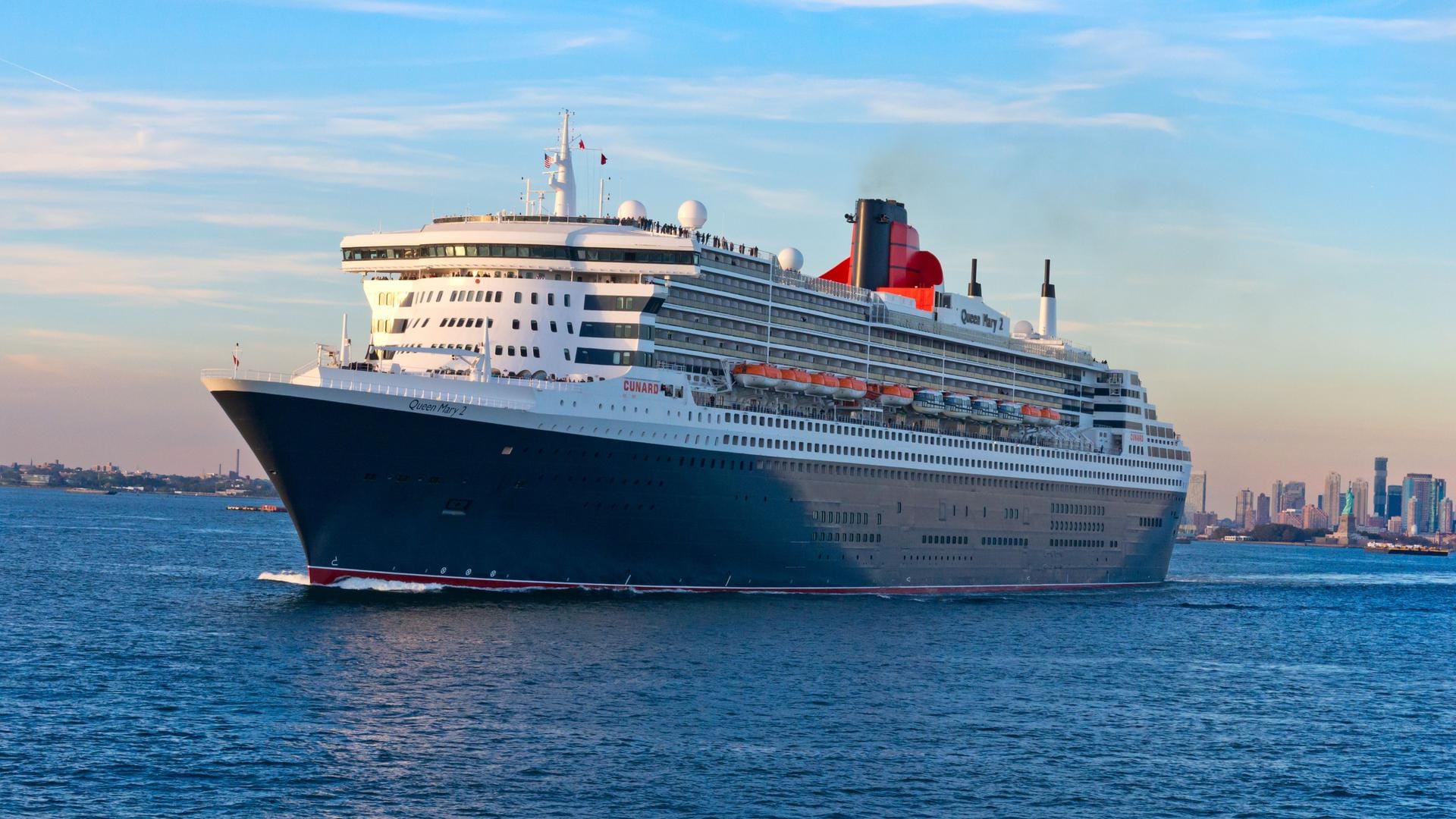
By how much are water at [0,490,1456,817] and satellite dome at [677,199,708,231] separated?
14517 millimetres

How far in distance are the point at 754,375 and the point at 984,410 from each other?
59.8 feet

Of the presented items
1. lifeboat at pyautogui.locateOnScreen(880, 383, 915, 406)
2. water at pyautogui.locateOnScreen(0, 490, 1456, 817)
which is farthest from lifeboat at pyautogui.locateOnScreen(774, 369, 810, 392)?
water at pyautogui.locateOnScreen(0, 490, 1456, 817)

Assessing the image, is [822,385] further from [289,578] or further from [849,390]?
[289,578]

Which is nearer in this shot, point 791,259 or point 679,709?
point 679,709

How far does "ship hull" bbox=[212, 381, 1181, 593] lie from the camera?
47.3m

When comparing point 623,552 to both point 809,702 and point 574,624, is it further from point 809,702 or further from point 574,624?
point 809,702

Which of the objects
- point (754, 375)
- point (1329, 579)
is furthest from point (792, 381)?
point (1329, 579)

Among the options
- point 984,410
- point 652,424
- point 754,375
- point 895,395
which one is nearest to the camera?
point 652,424

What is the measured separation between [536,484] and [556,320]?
7.25 metres

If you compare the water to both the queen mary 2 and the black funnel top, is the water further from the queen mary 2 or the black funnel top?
the black funnel top

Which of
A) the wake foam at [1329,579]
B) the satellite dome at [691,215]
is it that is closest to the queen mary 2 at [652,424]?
the satellite dome at [691,215]

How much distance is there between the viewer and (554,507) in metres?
50.3

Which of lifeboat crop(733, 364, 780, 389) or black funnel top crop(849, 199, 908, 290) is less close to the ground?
black funnel top crop(849, 199, 908, 290)

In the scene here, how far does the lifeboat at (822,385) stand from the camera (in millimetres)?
61344
